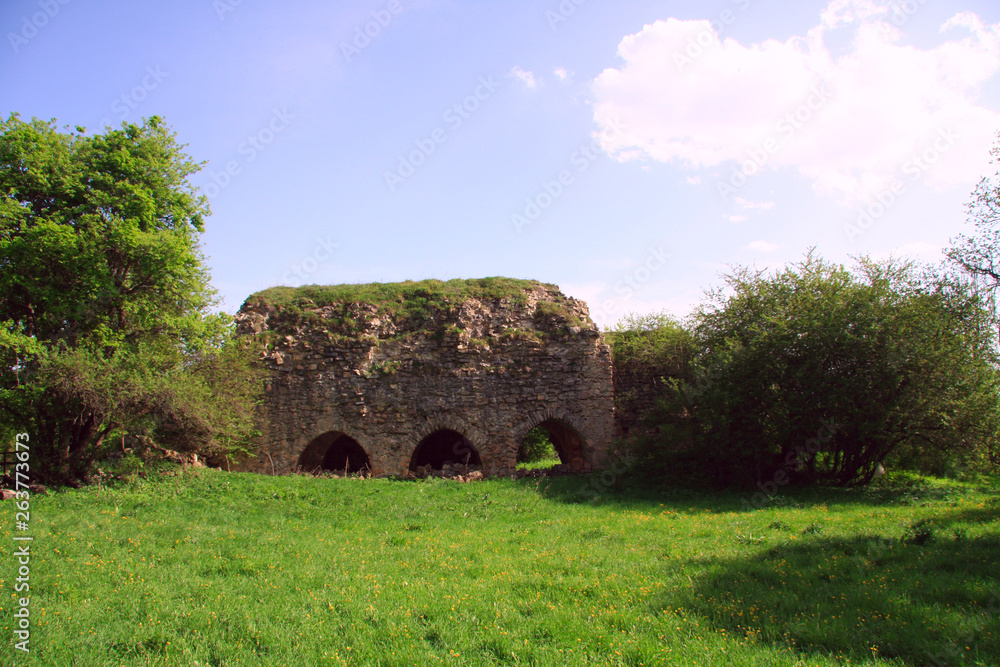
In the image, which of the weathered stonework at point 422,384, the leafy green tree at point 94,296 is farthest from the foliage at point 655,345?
the leafy green tree at point 94,296

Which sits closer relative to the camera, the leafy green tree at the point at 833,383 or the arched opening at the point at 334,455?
the leafy green tree at the point at 833,383

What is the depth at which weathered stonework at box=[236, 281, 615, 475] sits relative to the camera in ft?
56.2

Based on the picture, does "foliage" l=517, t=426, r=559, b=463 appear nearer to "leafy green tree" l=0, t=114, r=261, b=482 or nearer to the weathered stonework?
the weathered stonework

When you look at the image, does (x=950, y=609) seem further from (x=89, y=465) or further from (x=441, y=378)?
(x=89, y=465)

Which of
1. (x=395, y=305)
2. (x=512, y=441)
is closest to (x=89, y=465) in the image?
(x=395, y=305)

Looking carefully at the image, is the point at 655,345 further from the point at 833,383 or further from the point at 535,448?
the point at 535,448

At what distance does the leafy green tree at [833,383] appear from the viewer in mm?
12891

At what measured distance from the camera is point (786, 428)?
13.8 metres

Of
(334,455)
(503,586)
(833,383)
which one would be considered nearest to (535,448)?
(334,455)

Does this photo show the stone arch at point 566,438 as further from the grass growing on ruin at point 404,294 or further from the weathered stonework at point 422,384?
the grass growing on ruin at point 404,294

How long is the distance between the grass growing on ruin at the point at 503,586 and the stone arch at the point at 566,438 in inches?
240

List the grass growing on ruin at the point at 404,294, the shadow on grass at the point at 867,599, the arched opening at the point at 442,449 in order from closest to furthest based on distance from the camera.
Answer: the shadow on grass at the point at 867,599 → the grass growing on ruin at the point at 404,294 → the arched opening at the point at 442,449

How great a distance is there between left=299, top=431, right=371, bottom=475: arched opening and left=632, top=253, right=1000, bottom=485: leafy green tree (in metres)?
9.84

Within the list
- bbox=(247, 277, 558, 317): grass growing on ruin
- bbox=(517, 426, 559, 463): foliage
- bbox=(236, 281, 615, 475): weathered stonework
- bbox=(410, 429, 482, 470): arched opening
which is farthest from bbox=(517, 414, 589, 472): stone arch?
bbox=(517, 426, 559, 463): foliage
